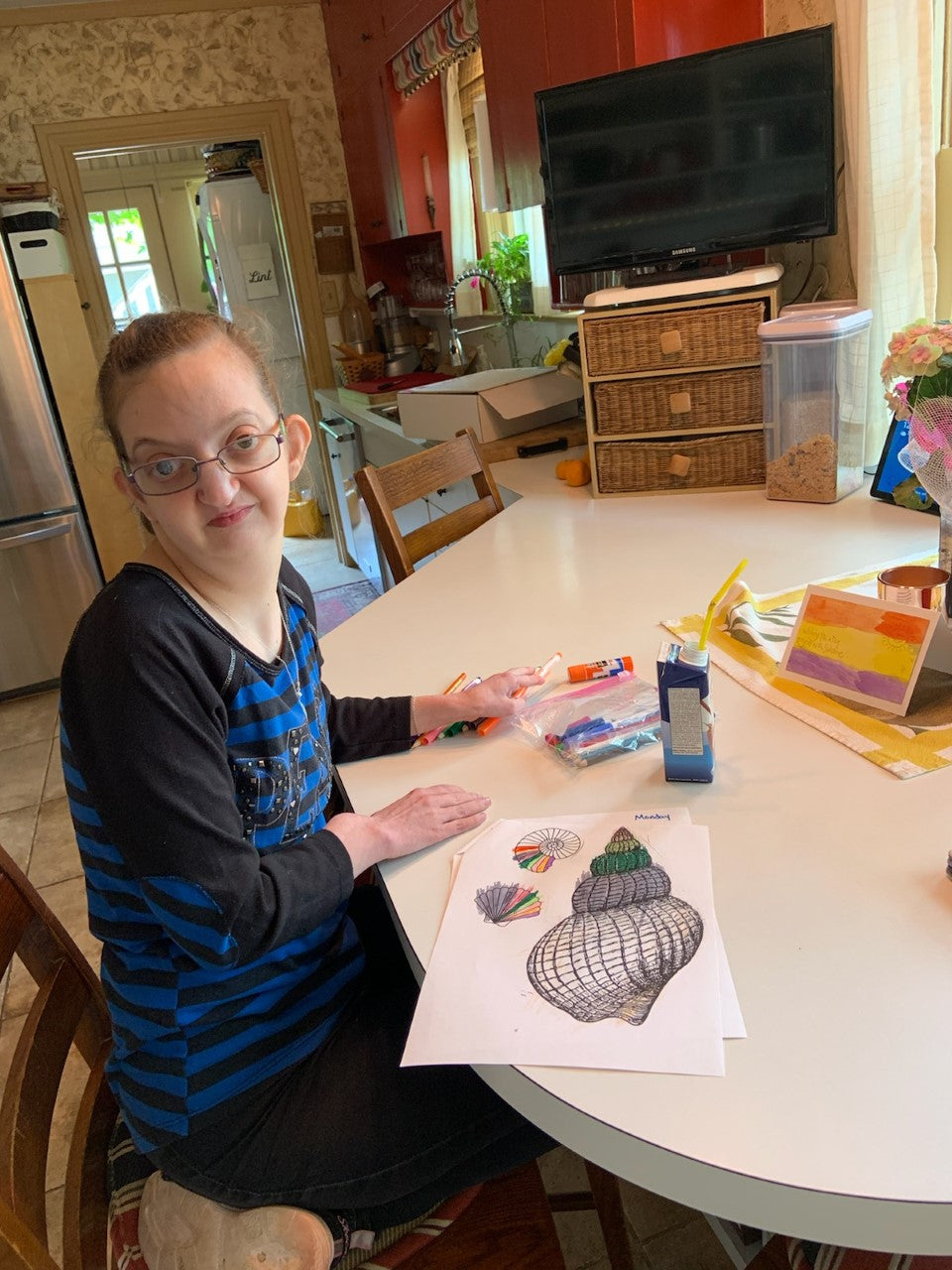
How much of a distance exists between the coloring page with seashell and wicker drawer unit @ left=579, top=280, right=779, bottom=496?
1219mm

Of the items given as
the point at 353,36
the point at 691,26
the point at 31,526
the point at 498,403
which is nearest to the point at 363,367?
the point at 353,36

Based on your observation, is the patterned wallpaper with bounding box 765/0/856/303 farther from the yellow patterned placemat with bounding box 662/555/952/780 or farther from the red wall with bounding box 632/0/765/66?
the yellow patterned placemat with bounding box 662/555/952/780

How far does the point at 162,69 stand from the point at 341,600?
269cm

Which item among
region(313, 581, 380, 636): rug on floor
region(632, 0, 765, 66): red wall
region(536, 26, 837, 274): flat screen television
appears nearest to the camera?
region(536, 26, 837, 274): flat screen television

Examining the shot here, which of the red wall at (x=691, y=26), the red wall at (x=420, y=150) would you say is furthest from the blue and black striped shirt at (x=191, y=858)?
the red wall at (x=420, y=150)

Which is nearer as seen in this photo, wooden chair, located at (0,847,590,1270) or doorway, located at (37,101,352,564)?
wooden chair, located at (0,847,590,1270)

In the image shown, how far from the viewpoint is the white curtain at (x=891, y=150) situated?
1.63 m

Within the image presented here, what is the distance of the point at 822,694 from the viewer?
1064mm

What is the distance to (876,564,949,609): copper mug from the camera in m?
1.07

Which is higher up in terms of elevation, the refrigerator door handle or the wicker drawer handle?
the wicker drawer handle

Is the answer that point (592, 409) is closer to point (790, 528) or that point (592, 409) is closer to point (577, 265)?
point (577, 265)

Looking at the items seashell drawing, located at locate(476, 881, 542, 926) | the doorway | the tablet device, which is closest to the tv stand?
the tablet device

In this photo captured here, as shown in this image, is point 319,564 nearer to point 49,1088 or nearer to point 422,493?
point 422,493

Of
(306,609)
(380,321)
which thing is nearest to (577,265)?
(306,609)
